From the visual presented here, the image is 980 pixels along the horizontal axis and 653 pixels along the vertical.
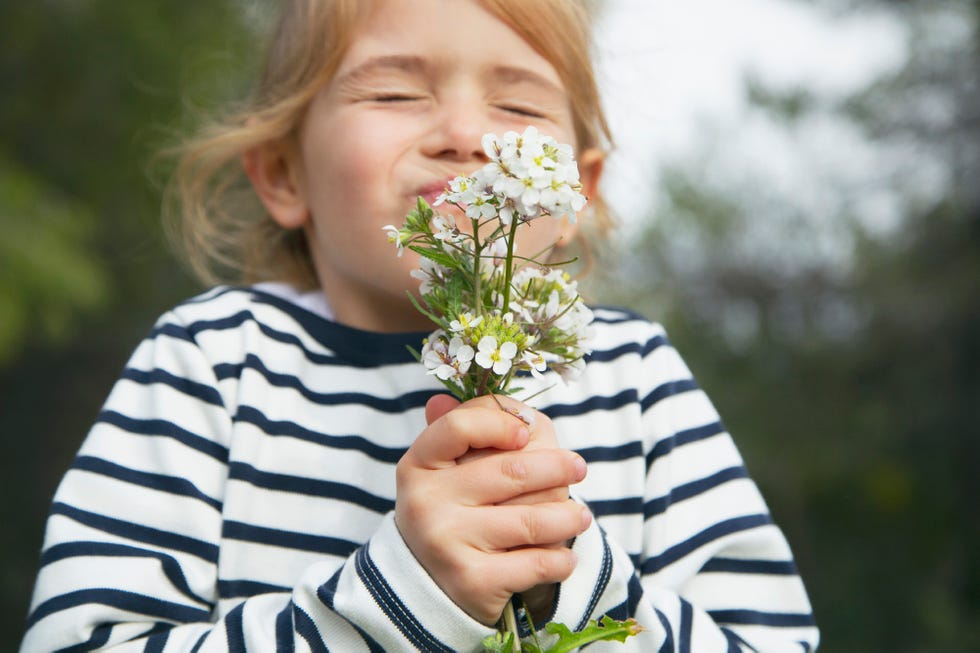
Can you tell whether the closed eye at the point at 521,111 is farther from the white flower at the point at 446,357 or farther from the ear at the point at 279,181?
the white flower at the point at 446,357

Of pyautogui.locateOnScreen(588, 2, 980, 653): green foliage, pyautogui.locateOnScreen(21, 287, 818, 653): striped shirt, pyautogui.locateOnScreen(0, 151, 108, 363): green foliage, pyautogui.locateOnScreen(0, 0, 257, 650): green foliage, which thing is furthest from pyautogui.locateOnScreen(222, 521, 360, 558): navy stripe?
pyautogui.locateOnScreen(588, 2, 980, 653): green foliage

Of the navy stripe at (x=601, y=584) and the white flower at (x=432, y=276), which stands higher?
the white flower at (x=432, y=276)

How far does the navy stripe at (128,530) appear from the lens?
1396 millimetres

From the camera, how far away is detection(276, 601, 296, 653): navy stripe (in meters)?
1.25

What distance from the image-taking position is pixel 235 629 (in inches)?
51.3

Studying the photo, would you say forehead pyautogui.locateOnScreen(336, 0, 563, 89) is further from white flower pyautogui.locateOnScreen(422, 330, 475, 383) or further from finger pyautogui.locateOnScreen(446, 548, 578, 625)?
finger pyautogui.locateOnScreen(446, 548, 578, 625)

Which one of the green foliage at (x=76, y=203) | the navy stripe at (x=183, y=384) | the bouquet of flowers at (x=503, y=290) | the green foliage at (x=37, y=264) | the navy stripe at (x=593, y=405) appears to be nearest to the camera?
the bouquet of flowers at (x=503, y=290)

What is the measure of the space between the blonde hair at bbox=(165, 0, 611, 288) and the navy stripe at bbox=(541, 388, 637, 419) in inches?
20.9

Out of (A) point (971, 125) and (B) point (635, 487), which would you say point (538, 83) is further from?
(A) point (971, 125)

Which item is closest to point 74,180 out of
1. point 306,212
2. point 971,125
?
point 306,212

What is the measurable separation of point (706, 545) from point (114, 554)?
2.89 feet

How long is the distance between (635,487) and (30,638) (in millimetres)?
914

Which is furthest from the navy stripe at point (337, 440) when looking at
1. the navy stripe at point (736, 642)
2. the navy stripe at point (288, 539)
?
the navy stripe at point (736, 642)

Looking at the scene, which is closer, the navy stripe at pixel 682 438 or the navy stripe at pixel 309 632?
the navy stripe at pixel 309 632
